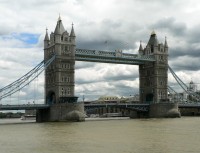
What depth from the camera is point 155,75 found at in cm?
12750

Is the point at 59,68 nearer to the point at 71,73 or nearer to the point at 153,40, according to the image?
the point at 71,73

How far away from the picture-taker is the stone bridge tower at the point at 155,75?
420 ft

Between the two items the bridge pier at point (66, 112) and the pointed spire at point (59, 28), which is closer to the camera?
the bridge pier at point (66, 112)

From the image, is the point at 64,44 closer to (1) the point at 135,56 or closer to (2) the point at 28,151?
(1) the point at 135,56

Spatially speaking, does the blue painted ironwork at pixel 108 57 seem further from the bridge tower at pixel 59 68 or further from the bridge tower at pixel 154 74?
the bridge tower at pixel 154 74

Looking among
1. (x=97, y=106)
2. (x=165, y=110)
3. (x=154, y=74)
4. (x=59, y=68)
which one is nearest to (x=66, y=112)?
(x=97, y=106)

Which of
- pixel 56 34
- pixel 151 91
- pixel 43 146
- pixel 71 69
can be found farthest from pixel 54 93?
pixel 43 146

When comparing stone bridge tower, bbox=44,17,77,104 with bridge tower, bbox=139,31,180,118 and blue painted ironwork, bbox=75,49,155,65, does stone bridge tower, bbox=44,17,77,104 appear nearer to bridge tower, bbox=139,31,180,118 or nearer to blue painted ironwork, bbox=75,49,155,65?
blue painted ironwork, bbox=75,49,155,65

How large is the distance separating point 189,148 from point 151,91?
306 ft

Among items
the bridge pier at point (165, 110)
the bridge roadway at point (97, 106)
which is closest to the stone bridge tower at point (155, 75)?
the bridge roadway at point (97, 106)

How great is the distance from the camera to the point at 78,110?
94688mm

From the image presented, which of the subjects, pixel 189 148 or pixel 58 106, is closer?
pixel 189 148

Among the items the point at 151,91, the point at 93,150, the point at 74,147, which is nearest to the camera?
the point at 93,150

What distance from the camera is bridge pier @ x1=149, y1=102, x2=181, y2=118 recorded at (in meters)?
115
